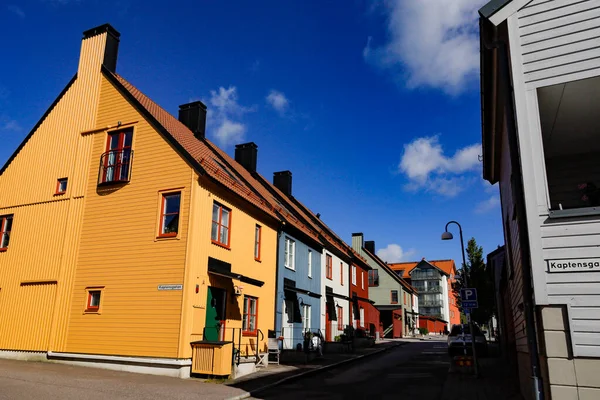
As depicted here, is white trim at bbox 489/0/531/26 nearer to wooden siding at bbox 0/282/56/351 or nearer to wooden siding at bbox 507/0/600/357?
wooden siding at bbox 507/0/600/357

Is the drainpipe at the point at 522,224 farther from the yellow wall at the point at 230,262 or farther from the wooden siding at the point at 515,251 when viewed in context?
the yellow wall at the point at 230,262

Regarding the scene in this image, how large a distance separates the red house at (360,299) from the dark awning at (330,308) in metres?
2.60

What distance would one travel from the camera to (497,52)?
8.93 meters

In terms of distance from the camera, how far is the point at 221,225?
1753 centimetres

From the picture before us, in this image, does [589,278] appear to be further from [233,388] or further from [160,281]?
[160,281]

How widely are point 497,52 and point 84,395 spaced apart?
11.1 meters

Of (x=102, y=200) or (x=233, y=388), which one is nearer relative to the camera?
(x=233, y=388)

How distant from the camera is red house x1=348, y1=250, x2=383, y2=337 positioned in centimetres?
3503

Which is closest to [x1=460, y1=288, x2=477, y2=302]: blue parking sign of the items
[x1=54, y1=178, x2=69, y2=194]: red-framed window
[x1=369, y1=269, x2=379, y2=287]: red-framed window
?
[x1=54, y1=178, x2=69, y2=194]: red-framed window

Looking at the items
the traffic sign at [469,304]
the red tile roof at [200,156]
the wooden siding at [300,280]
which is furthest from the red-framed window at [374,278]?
the traffic sign at [469,304]

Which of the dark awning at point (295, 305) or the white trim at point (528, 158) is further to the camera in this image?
the dark awning at point (295, 305)

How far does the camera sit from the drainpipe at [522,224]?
7.10 metres

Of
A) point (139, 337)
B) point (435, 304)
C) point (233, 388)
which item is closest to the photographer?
point (233, 388)

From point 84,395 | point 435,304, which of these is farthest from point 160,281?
point 435,304
